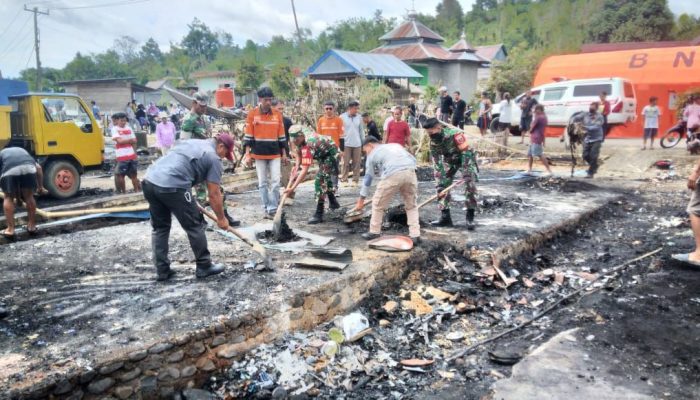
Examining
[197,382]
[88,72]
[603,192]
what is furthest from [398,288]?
[88,72]

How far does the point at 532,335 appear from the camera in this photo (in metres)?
4.03

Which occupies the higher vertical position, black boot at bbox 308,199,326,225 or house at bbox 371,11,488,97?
house at bbox 371,11,488,97

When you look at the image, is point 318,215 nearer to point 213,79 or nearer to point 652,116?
point 652,116

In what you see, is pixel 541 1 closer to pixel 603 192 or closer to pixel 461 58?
pixel 461 58

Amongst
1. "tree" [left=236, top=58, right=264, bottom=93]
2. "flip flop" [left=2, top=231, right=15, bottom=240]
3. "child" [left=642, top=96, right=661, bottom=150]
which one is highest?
"tree" [left=236, top=58, right=264, bottom=93]

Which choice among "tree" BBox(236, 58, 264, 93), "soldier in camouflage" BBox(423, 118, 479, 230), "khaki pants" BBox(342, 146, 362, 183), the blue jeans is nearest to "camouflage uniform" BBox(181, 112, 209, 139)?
the blue jeans

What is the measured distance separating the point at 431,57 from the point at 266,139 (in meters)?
26.7

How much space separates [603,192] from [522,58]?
20204 millimetres

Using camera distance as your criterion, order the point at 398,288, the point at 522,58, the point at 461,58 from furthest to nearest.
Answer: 1. the point at 461,58
2. the point at 522,58
3. the point at 398,288

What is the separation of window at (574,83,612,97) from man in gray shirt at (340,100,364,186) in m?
8.47

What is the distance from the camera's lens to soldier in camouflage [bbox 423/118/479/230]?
6004mm

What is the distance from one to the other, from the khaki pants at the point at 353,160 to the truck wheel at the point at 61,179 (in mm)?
5074

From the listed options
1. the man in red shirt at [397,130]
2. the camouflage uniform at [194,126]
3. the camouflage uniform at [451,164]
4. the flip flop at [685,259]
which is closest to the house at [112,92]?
the man in red shirt at [397,130]

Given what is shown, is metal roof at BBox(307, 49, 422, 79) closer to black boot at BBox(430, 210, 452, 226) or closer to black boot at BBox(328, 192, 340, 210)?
black boot at BBox(328, 192, 340, 210)
